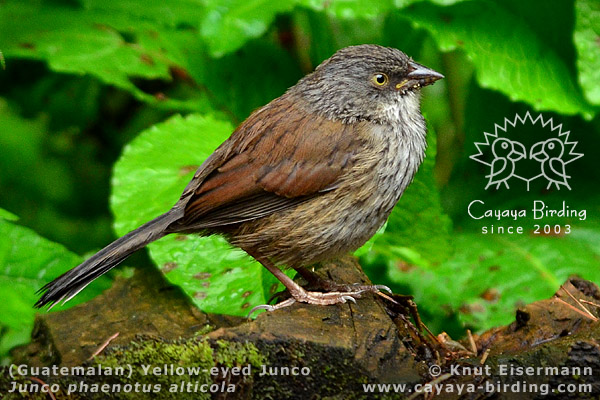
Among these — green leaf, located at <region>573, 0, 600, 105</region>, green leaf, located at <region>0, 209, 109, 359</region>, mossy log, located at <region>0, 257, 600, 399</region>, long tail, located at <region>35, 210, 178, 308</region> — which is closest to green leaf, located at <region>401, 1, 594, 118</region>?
green leaf, located at <region>573, 0, 600, 105</region>

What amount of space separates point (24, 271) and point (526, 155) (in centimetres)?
323

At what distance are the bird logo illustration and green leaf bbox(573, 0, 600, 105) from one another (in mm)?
796

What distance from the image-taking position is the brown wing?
3424 mm

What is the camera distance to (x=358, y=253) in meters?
3.99

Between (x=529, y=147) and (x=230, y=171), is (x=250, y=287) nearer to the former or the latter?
(x=230, y=171)

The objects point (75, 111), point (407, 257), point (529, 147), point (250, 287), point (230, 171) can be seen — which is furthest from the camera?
point (75, 111)

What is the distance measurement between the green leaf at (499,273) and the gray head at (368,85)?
56.4 inches

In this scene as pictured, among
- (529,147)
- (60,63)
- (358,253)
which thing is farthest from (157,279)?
(529,147)

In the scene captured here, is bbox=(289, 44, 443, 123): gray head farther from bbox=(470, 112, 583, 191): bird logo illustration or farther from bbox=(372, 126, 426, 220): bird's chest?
bbox=(470, 112, 583, 191): bird logo illustration

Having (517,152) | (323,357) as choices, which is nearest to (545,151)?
(517,152)

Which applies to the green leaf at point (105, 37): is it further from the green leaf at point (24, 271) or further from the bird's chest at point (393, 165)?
the bird's chest at point (393, 165)

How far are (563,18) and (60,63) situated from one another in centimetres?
317

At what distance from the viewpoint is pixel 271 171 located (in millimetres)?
3451

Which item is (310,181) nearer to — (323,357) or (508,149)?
(323,357)
